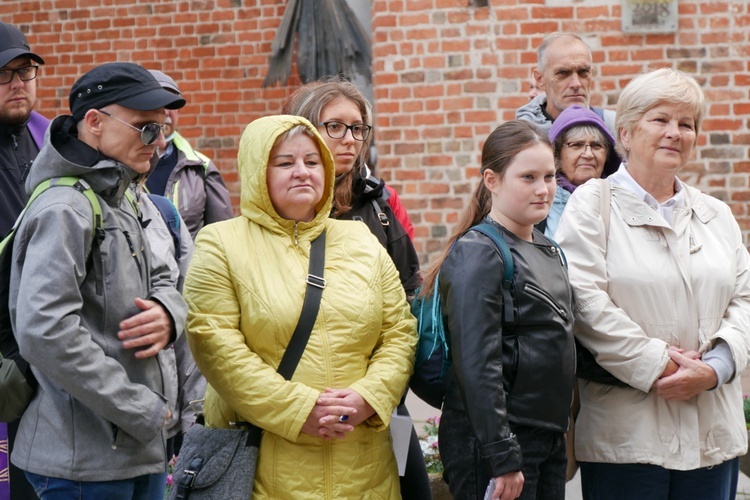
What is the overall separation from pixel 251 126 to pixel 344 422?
1.03m

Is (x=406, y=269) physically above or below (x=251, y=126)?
below

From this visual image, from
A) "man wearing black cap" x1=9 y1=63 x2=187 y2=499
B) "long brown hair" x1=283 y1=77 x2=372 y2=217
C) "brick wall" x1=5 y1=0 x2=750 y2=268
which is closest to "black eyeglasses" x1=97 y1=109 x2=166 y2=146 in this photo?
"man wearing black cap" x1=9 y1=63 x2=187 y2=499

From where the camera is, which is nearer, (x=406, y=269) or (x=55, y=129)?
(x=55, y=129)

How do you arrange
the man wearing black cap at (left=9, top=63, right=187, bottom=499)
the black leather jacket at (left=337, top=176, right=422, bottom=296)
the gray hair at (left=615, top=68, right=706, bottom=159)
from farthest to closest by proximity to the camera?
the black leather jacket at (left=337, top=176, right=422, bottom=296), the gray hair at (left=615, top=68, right=706, bottom=159), the man wearing black cap at (left=9, top=63, right=187, bottom=499)

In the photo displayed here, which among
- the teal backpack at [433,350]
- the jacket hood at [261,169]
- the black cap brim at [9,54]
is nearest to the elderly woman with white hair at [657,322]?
the teal backpack at [433,350]

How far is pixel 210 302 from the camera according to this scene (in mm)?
3020

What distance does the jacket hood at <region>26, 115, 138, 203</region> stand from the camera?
280 cm

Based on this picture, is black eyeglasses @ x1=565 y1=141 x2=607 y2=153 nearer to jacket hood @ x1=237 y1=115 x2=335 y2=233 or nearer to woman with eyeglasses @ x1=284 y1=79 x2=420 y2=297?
woman with eyeglasses @ x1=284 y1=79 x2=420 y2=297

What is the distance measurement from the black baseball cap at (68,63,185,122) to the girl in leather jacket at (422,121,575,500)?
1.04m

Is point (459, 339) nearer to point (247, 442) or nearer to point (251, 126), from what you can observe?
point (247, 442)

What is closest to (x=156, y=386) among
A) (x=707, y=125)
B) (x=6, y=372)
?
(x=6, y=372)

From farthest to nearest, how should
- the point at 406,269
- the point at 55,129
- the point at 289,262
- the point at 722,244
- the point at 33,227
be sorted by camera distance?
the point at 406,269, the point at 722,244, the point at 289,262, the point at 55,129, the point at 33,227

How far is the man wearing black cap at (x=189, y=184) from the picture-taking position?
15.4 feet

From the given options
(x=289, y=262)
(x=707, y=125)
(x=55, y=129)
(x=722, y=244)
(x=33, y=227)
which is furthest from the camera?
(x=707, y=125)
